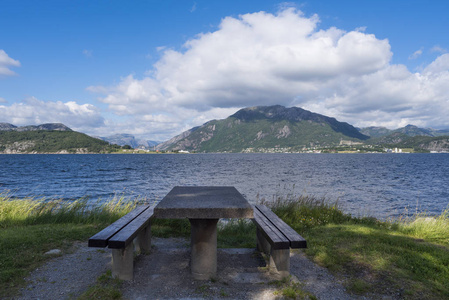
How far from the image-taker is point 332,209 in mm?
10117

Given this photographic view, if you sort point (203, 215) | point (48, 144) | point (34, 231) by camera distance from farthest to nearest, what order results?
1. point (48, 144)
2. point (34, 231)
3. point (203, 215)

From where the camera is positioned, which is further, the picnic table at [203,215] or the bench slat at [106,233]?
the bench slat at [106,233]

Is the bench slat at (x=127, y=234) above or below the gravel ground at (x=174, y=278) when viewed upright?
above

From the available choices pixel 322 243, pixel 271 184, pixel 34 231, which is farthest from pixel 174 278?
pixel 271 184

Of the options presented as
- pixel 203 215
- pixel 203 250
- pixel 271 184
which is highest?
pixel 203 215

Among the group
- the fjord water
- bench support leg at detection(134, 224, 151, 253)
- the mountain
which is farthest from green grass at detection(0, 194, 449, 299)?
the mountain

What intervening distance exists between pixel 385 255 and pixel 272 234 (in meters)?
2.75

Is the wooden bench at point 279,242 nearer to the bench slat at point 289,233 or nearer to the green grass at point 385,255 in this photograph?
the bench slat at point 289,233

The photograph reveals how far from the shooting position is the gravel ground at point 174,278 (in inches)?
171

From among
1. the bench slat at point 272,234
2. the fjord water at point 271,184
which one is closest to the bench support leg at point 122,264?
the bench slat at point 272,234

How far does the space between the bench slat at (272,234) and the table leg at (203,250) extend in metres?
1.00

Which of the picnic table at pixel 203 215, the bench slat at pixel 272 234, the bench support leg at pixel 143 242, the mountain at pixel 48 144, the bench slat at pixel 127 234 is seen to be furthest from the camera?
the mountain at pixel 48 144

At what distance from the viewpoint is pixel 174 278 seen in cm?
489

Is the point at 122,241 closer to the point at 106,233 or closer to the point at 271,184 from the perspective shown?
the point at 106,233
